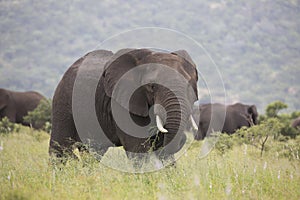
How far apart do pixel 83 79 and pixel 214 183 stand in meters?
3.44

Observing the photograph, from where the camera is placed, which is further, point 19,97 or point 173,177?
point 19,97

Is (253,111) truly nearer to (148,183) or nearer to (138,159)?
(138,159)

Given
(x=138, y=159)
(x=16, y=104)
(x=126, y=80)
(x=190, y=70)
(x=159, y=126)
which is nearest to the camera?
(x=159, y=126)

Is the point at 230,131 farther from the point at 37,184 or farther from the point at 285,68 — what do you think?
the point at 285,68

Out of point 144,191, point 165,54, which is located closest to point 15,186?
point 144,191

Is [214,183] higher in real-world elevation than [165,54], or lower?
lower

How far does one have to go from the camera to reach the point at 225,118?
30.5m

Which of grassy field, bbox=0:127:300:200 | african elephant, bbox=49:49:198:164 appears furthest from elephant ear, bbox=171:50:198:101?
grassy field, bbox=0:127:300:200

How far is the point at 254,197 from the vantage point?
631 centimetres

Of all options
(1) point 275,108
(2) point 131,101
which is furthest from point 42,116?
(2) point 131,101

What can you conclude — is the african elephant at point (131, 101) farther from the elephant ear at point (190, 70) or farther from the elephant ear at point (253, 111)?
the elephant ear at point (253, 111)

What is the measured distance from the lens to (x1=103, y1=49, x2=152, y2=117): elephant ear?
27.5ft

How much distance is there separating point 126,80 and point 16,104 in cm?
2052

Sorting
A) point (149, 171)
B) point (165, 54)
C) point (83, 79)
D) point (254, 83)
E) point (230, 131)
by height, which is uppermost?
point (165, 54)
